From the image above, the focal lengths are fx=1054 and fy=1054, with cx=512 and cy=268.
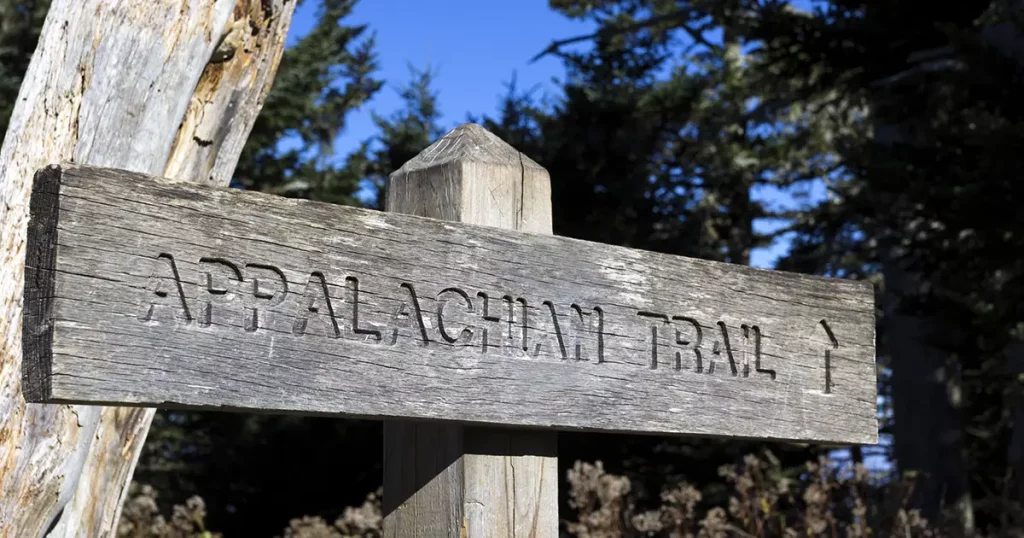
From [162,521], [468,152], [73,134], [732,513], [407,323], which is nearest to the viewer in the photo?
[407,323]

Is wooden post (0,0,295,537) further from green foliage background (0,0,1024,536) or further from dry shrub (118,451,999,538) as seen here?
green foliage background (0,0,1024,536)

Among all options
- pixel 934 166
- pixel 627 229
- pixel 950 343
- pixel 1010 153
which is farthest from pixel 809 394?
pixel 627 229

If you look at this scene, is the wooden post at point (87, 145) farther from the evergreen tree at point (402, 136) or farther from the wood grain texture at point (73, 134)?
the evergreen tree at point (402, 136)

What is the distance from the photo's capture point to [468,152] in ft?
5.91

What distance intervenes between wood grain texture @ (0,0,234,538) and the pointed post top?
1536mm

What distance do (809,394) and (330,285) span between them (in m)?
0.93

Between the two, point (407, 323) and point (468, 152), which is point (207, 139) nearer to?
point (468, 152)

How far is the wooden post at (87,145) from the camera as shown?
2.79 metres

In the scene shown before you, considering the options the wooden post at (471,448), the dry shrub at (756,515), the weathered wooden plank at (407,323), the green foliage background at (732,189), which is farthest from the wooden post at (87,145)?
the green foliage background at (732,189)

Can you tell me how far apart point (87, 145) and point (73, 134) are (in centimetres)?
5

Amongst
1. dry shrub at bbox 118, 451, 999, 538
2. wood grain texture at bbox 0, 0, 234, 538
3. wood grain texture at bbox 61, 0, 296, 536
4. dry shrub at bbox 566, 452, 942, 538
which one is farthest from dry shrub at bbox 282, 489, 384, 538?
wood grain texture at bbox 0, 0, 234, 538

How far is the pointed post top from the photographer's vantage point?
1793mm

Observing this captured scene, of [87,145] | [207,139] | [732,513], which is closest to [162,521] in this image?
[732,513]

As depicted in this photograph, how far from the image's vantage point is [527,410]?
161cm
